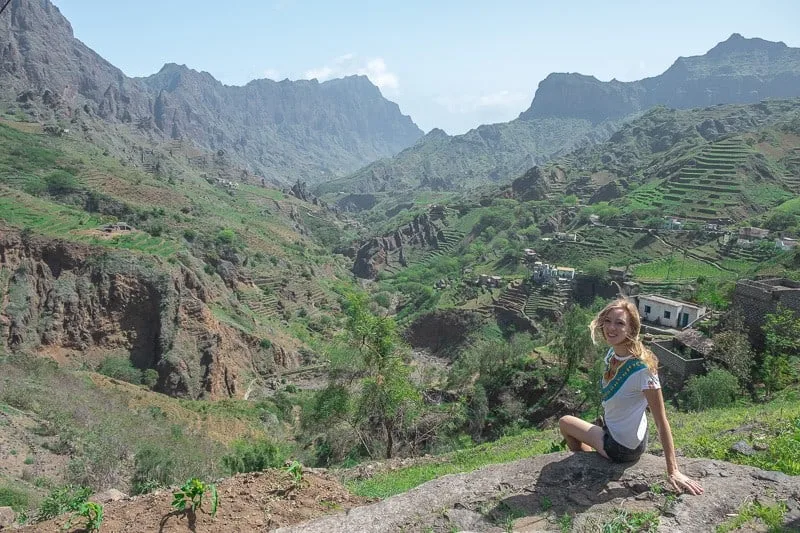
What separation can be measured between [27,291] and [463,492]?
35.3 metres

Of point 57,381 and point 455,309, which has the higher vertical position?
point 57,381

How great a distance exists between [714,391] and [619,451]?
50.4 ft

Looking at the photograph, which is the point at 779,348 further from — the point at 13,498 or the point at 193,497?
the point at 13,498

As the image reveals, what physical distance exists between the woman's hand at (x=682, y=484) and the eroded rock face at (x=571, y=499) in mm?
59

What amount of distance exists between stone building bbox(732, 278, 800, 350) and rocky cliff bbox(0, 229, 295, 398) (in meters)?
28.8

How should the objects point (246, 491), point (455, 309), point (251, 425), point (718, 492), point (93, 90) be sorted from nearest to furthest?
1. point (718, 492)
2. point (246, 491)
3. point (251, 425)
4. point (455, 309)
5. point (93, 90)

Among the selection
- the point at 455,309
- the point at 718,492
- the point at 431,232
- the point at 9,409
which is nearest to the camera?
the point at 718,492

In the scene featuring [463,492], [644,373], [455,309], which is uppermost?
[644,373]

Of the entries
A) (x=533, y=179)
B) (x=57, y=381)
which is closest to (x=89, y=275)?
(x=57, y=381)

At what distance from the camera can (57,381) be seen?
23.2m

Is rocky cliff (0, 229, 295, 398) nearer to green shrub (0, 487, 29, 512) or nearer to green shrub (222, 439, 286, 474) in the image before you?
green shrub (222, 439, 286, 474)

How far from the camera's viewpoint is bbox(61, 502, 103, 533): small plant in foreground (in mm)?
4797

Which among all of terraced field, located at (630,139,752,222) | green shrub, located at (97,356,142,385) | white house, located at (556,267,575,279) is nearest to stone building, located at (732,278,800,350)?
green shrub, located at (97,356,142,385)

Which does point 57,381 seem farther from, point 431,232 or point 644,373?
point 431,232
